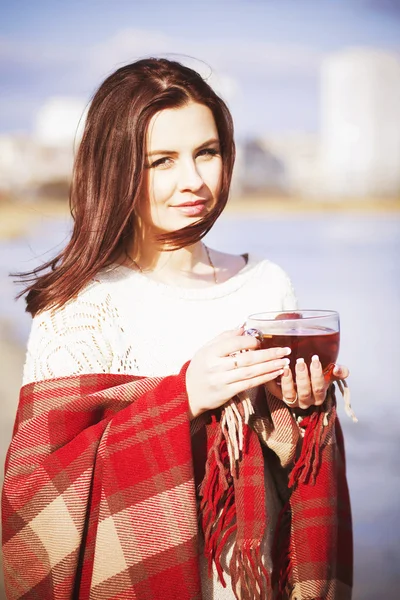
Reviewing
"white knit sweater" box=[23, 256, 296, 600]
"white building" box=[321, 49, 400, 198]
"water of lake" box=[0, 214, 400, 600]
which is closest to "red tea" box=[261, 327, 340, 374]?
"white knit sweater" box=[23, 256, 296, 600]

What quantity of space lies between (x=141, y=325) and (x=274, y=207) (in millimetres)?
5099

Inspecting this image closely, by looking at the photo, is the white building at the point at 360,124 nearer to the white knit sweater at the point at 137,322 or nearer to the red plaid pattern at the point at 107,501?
the white knit sweater at the point at 137,322

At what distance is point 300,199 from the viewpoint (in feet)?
20.7

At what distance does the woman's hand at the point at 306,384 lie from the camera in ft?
3.85

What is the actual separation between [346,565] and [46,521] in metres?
0.71

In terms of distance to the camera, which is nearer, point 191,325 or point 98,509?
point 98,509

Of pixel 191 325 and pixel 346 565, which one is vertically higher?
pixel 191 325

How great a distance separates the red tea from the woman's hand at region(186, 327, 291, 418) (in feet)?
0.05

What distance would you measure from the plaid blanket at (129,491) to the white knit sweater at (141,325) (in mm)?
55

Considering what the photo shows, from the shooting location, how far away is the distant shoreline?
516 centimetres

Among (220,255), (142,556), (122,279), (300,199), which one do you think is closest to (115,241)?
(122,279)

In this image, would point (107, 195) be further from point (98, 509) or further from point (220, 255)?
point (98, 509)

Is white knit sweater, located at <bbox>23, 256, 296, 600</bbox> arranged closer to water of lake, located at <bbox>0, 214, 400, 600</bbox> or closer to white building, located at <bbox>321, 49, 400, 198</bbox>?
water of lake, located at <bbox>0, 214, 400, 600</bbox>

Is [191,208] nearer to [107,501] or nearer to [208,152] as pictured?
[208,152]
